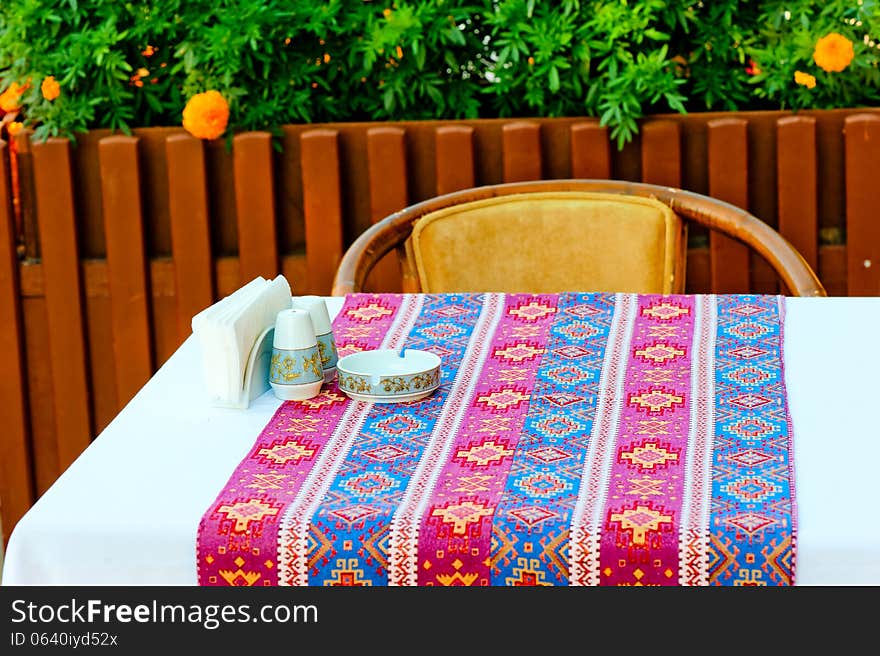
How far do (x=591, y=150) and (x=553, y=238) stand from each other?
0.40m

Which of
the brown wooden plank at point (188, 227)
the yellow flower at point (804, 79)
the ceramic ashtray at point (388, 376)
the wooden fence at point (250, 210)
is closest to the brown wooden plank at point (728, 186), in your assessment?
the wooden fence at point (250, 210)

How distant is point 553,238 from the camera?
7.64 ft

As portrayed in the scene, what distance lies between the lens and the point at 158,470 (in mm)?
1354

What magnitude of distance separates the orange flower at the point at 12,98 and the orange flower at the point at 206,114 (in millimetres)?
364

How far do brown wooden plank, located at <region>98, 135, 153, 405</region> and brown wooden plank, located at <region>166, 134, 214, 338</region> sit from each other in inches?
2.6

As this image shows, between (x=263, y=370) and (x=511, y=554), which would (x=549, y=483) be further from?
(x=263, y=370)

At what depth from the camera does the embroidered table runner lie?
3.89 ft

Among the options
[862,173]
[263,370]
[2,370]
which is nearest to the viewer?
[263,370]

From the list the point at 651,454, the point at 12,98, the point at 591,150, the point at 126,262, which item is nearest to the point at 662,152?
the point at 591,150

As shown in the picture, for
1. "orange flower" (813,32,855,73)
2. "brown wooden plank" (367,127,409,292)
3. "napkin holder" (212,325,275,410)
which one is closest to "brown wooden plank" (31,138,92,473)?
"brown wooden plank" (367,127,409,292)

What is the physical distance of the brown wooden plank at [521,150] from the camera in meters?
2.69

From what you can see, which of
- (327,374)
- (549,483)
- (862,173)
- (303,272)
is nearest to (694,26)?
(862,173)

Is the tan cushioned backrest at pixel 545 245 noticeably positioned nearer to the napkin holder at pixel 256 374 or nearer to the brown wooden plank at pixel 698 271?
the brown wooden plank at pixel 698 271

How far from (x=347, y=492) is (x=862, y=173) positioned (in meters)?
1.66
